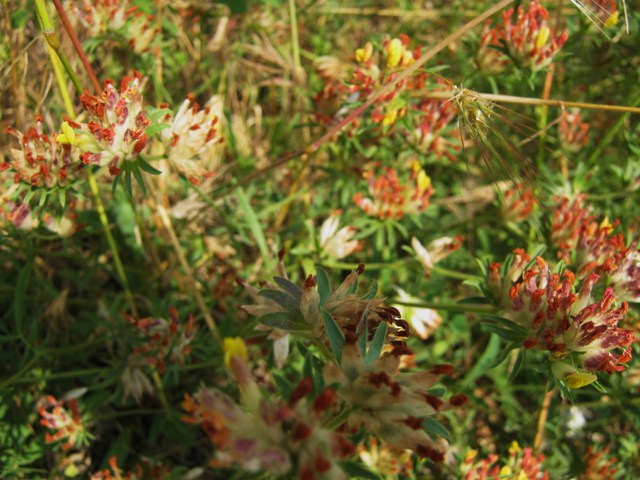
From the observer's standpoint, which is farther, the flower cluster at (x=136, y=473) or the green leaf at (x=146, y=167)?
the flower cluster at (x=136, y=473)

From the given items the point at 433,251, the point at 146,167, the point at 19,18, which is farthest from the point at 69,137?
the point at 433,251

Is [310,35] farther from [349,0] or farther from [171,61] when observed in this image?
[171,61]

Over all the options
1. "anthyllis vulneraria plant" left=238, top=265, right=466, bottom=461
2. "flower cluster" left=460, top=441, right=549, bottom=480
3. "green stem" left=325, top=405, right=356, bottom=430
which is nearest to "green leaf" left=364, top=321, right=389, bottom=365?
"anthyllis vulneraria plant" left=238, top=265, right=466, bottom=461

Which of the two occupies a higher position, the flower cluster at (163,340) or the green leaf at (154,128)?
the green leaf at (154,128)

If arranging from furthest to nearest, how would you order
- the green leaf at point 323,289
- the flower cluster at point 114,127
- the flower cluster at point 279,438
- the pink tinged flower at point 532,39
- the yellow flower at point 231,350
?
the pink tinged flower at point 532,39 < the flower cluster at point 114,127 < the green leaf at point 323,289 < the yellow flower at point 231,350 < the flower cluster at point 279,438

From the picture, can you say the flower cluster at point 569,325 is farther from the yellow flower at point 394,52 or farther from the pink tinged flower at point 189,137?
Result: the pink tinged flower at point 189,137

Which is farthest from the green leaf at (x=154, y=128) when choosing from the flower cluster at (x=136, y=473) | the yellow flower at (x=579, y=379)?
the yellow flower at (x=579, y=379)
